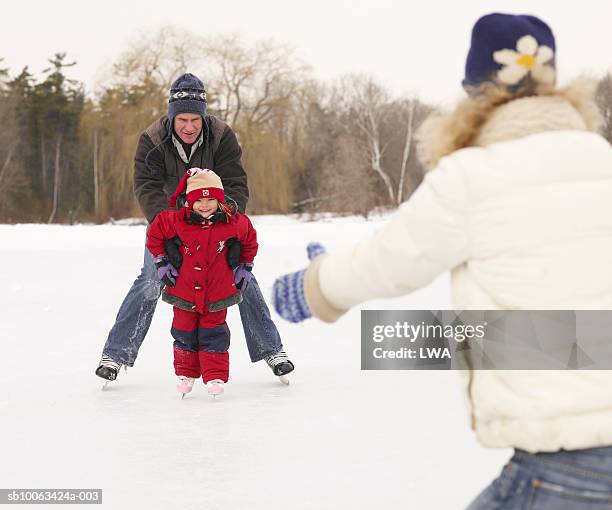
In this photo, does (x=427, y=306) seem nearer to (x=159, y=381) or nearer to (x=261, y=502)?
(x=159, y=381)

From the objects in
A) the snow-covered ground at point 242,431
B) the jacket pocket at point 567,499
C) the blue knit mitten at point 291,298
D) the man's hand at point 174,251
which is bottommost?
the snow-covered ground at point 242,431

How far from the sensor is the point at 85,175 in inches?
1462

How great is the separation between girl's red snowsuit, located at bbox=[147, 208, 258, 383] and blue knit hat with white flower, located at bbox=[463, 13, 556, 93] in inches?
87.5

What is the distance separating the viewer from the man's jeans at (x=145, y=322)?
3895mm

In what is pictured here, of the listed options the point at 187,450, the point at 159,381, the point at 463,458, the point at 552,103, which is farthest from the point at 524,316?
the point at 159,381

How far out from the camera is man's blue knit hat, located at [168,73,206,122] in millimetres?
3764

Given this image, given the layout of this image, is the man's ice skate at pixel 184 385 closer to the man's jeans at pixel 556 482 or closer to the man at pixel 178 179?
the man at pixel 178 179

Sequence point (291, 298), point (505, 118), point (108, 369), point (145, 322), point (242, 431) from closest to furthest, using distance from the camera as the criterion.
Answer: point (505, 118), point (291, 298), point (242, 431), point (108, 369), point (145, 322)

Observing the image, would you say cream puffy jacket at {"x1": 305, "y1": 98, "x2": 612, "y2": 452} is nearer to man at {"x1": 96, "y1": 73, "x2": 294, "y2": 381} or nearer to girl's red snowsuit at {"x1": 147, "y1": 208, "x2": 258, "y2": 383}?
girl's red snowsuit at {"x1": 147, "y1": 208, "x2": 258, "y2": 383}

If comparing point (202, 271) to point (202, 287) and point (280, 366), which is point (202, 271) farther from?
point (280, 366)

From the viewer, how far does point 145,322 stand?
13.0 feet

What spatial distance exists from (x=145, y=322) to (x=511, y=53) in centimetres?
276

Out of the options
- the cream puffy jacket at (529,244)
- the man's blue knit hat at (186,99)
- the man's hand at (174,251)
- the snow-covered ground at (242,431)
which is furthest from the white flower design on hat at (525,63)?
the man's blue knit hat at (186,99)

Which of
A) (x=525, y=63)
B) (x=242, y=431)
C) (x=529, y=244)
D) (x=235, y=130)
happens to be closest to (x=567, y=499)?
(x=529, y=244)
